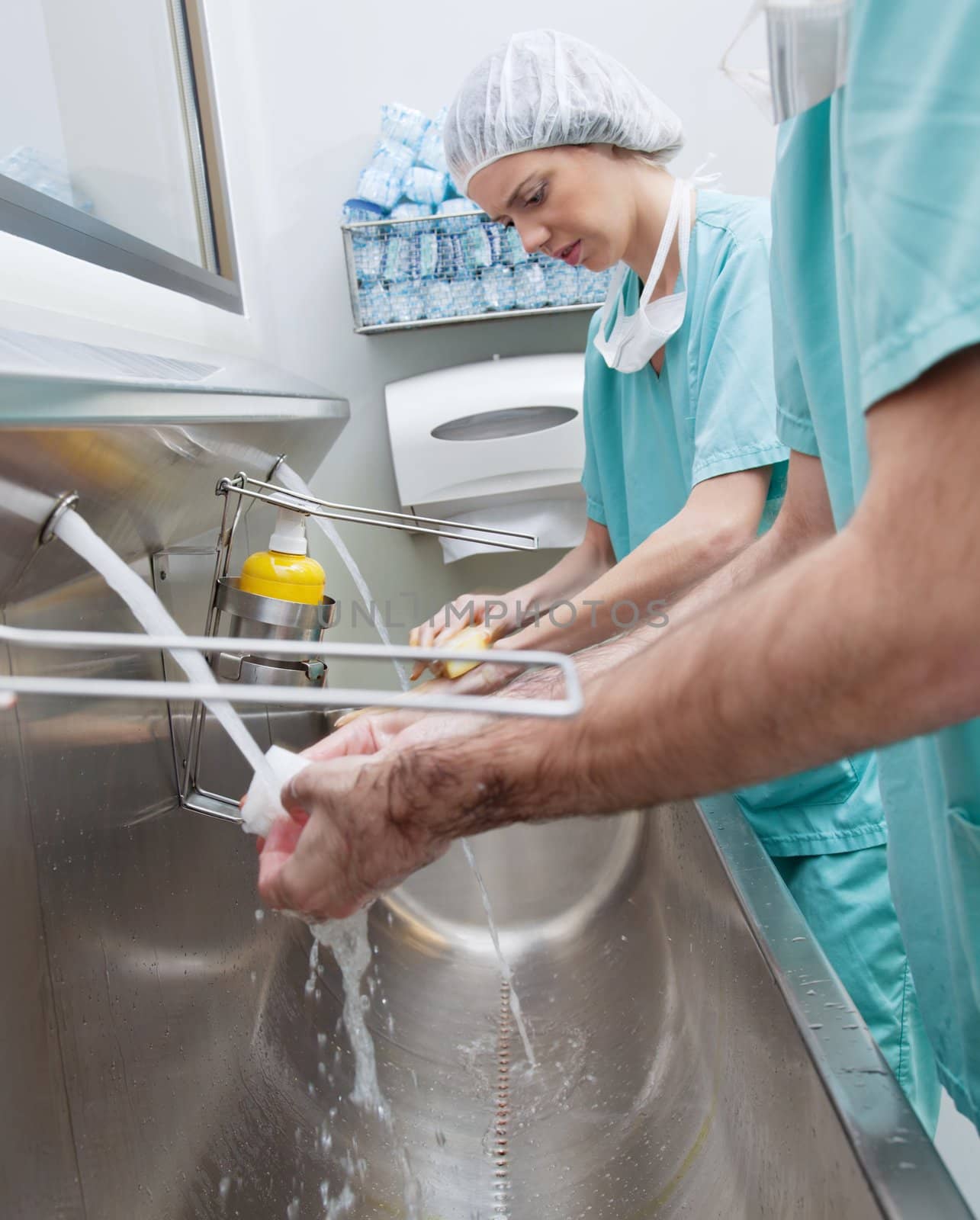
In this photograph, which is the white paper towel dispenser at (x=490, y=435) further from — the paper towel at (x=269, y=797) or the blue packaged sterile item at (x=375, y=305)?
the paper towel at (x=269, y=797)


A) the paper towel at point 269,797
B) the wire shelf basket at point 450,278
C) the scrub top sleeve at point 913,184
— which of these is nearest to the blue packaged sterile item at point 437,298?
the wire shelf basket at point 450,278

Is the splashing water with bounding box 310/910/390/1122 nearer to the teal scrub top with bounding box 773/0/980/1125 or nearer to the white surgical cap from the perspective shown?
the teal scrub top with bounding box 773/0/980/1125

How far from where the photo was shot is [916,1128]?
52 centimetres

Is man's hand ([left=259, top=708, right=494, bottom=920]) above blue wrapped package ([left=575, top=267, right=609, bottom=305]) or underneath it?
underneath

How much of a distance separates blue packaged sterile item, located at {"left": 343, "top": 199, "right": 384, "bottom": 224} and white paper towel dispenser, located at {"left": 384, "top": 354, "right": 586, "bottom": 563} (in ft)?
1.05

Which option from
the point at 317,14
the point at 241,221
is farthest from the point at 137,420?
the point at 317,14

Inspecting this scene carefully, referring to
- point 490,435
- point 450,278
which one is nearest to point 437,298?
point 450,278

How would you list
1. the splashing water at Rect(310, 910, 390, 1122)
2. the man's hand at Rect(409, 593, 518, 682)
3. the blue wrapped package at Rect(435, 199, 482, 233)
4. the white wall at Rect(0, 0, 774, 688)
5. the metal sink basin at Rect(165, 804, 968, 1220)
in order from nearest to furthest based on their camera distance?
the metal sink basin at Rect(165, 804, 968, 1220) < the splashing water at Rect(310, 910, 390, 1122) < the man's hand at Rect(409, 593, 518, 682) < the blue wrapped package at Rect(435, 199, 482, 233) < the white wall at Rect(0, 0, 774, 688)

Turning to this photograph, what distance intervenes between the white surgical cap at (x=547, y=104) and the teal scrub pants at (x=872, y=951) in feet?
3.18

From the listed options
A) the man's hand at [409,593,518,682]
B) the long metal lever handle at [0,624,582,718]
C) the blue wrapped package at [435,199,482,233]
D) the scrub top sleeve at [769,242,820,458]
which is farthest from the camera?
the blue wrapped package at [435,199,482,233]

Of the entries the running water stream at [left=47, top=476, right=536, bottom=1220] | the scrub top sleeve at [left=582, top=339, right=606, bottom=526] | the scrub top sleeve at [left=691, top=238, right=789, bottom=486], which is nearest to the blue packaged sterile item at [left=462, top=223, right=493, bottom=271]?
the scrub top sleeve at [left=582, top=339, right=606, bottom=526]

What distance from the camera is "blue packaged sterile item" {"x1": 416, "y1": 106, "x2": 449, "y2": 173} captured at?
5.81 ft

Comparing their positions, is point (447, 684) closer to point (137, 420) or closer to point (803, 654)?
point (137, 420)

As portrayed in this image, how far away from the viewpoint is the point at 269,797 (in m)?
0.65
